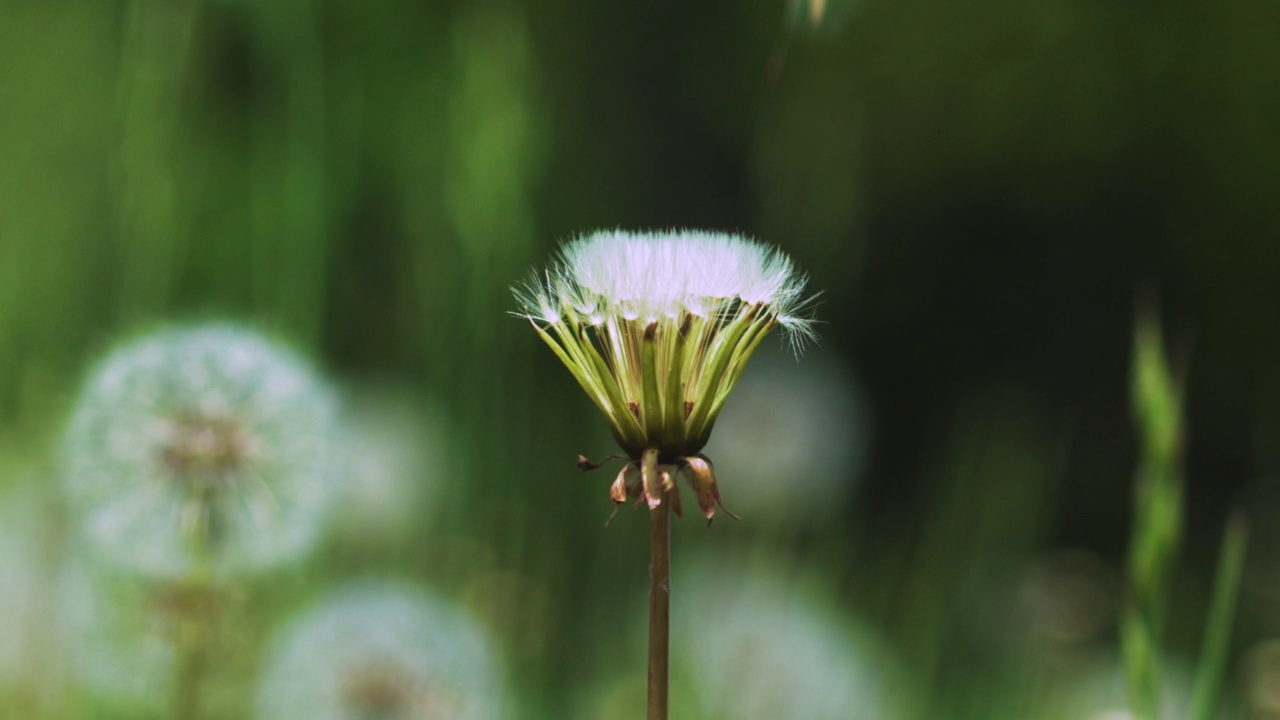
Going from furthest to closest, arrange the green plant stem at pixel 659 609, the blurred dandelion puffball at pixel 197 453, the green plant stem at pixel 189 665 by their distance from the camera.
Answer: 1. the blurred dandelion puffball at pixel 197 453
2. the green plant stem at pixel 189 665
3. the green plant stem at pixel 659 609

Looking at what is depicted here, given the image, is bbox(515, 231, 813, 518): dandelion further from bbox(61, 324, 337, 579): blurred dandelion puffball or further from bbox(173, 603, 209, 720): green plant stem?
bbox(61, 324, 337, 579): blurred dandelion puffball

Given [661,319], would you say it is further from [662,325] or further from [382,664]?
[382,664]

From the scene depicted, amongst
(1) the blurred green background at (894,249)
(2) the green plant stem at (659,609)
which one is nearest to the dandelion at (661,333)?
(2) the green plant stem at (659,609)

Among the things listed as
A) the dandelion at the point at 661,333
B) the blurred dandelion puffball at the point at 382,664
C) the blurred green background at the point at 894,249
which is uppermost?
the blurred green background at the point at 894,249

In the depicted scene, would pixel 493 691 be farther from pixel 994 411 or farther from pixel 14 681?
pixel 994 411

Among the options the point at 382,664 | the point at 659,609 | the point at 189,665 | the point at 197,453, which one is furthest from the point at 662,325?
the point at 382,664

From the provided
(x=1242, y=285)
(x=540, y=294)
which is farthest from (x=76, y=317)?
(x=1242, y=285)

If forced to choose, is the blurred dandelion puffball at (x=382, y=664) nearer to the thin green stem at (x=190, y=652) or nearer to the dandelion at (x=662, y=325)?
the thin green stem at (x=190, y=652)

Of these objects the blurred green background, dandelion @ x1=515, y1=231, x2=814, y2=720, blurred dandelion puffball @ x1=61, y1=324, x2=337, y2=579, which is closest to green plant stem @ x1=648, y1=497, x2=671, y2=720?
dandelion @ x1=515, y1=231, x2=814, y2=720
